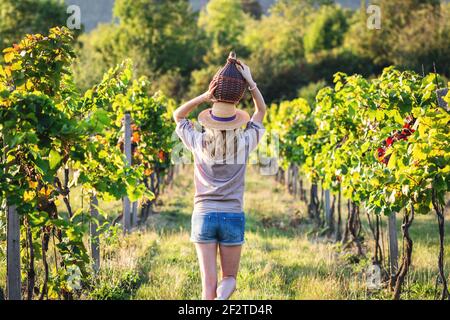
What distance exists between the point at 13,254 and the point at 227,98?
1.72 meters

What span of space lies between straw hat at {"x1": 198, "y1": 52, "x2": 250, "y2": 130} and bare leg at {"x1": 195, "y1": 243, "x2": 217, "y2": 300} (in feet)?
2.33

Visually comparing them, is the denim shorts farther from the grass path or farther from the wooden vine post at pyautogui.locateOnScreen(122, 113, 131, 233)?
the wooden vine post at pyautogui.locateOnScreen(122, 113, 131, 233)

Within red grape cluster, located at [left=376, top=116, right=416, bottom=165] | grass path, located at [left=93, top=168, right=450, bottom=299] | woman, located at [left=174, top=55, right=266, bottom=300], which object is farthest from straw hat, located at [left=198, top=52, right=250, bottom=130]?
grass path, located at [left=93, top=168, right=450, bottom=299]

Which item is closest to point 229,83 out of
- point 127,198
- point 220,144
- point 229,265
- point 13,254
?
point 220,144

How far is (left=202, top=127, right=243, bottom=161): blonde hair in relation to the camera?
357cm

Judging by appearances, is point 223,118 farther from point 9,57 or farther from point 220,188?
point 9,57

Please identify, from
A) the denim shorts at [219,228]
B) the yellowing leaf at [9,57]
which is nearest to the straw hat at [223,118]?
the denim shorts at [219,228]

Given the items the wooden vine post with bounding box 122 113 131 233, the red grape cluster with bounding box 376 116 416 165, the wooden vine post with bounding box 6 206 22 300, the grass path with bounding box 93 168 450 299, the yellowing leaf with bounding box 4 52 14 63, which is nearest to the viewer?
the wooden vine post with bounding box 6 206 22 300

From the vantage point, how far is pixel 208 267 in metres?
3.56

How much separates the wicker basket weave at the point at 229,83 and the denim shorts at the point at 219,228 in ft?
2.24

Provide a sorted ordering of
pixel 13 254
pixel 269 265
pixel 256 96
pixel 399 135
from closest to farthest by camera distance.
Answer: pixel 256 96 < pixel 13 254 < pixel 399 135 < pixel 269 265
